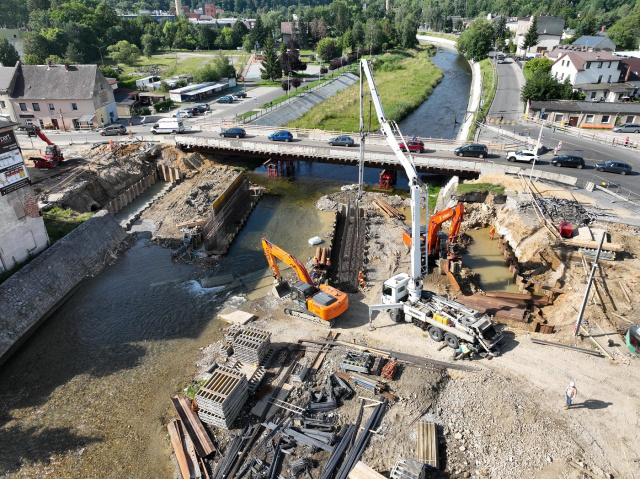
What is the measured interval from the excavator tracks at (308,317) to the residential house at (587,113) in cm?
4739

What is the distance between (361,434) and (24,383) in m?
17.6

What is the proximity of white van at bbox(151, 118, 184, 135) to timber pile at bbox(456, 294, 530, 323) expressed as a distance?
4220 cm

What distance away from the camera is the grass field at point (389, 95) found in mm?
68688

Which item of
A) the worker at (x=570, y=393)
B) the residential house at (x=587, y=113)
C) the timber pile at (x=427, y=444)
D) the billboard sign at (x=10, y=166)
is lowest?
the timber pile at (x=427, y=444)

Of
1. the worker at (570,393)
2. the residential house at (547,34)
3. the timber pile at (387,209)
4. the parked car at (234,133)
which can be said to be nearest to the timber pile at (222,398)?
→ the worker at (570,393)

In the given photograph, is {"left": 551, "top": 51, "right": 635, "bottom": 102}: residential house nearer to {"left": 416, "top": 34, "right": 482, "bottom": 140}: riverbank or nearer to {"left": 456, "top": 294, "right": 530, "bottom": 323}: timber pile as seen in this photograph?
{"left": 416, "top": 34, "right": 482, "bottom": 140}: riverbank

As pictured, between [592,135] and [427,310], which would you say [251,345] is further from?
[592,135]

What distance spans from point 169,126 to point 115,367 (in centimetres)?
3903

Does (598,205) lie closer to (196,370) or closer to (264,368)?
(264,368)

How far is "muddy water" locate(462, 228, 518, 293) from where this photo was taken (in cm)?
2987

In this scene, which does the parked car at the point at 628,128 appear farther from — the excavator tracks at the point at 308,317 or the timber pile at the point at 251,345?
the timber pile at the point at 251,345

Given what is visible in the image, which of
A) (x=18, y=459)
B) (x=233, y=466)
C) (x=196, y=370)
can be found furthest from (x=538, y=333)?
(x=18, y=459)

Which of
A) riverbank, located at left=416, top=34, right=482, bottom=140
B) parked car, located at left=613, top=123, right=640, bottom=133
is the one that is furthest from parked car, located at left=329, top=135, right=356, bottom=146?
parked car, located at left=613, top=123, right=640, bottom=133

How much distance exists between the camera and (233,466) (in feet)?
57.0
